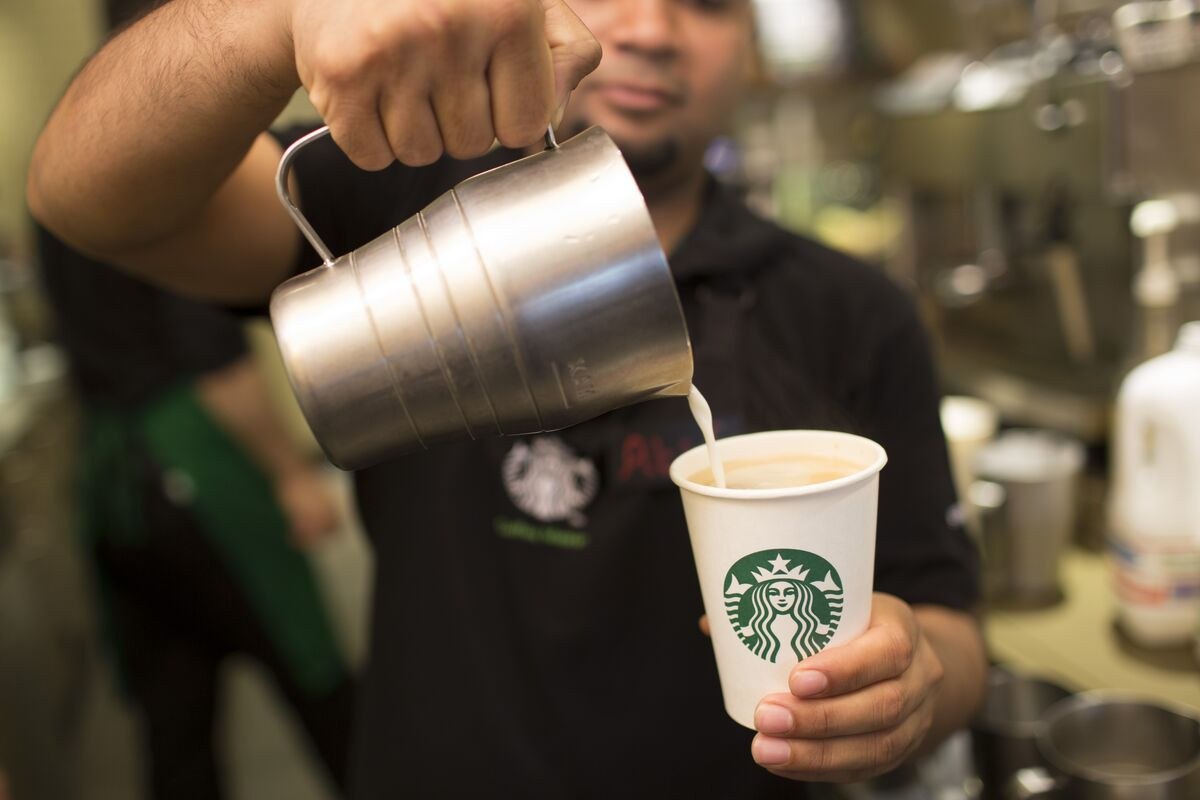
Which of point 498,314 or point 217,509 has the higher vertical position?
point 498,314

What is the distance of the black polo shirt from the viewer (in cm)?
112

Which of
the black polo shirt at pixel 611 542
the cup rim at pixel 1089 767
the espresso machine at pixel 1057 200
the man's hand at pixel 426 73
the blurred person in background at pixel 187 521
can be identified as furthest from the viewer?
the blurred person in background at pixel 187 521

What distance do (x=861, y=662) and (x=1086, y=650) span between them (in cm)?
88

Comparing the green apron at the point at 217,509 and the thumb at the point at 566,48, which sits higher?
the thumb at the point at 566,48

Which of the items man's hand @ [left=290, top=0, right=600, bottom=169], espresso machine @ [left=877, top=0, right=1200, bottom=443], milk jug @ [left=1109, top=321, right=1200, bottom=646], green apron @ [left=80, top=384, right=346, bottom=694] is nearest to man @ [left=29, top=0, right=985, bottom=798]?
man's hand @ [left=290, top=0, right=600, bottom=169]

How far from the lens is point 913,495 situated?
114cm

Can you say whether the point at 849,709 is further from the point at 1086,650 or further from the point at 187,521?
the point at 187,521

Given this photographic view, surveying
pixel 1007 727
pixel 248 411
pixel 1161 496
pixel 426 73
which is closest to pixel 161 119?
pixel 426 73

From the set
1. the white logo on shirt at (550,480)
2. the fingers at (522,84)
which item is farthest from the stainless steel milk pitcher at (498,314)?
the white logo on shirt at (550,480)

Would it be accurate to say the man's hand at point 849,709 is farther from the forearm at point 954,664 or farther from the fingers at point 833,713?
the forearm at point 954,664

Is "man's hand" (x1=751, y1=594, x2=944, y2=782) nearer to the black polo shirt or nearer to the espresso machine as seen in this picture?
the black polo shirt

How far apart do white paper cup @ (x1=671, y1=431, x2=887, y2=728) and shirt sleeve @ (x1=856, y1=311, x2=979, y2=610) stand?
1.17ft

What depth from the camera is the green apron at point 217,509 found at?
92.1 inches

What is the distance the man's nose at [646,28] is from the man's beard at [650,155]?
98mm
